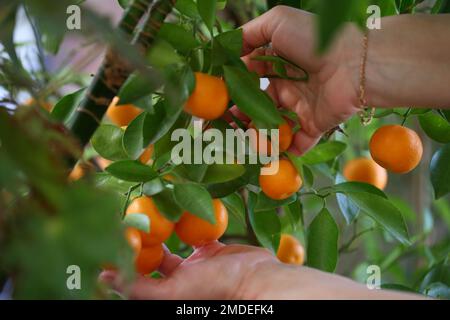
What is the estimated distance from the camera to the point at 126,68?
0.62 meters

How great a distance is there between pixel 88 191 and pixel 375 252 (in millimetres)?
1333

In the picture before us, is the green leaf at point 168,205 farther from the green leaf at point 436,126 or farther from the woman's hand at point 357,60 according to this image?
the green leaf at point 436,126

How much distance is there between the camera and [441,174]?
941 millimetres

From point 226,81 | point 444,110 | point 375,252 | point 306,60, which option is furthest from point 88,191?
point 375,252

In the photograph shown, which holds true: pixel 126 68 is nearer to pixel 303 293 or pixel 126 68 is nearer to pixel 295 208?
pixel 303 293

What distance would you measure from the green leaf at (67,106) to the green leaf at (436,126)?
1.59ft

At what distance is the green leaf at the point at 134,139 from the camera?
2.49 ft

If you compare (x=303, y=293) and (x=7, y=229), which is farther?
(x=303, y=293)

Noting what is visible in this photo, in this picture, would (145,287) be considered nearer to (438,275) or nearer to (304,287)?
(304,287)

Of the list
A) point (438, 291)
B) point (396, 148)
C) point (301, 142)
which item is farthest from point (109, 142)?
point (438, 291)

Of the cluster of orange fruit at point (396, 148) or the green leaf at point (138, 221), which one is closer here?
the green leaf at point (138, 221)

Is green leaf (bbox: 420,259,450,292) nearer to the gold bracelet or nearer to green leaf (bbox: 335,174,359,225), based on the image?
green leaf (bbox: 335,174,359,225)

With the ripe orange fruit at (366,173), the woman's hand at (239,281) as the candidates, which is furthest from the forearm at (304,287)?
the ripe orange fruit at (366,173)

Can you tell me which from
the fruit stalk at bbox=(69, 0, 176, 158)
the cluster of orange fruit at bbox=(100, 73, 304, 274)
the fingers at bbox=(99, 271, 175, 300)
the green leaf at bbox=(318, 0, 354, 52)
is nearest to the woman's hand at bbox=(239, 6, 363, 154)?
the cluster of orange fruit at bbox=(100, 73, 304, 274)
